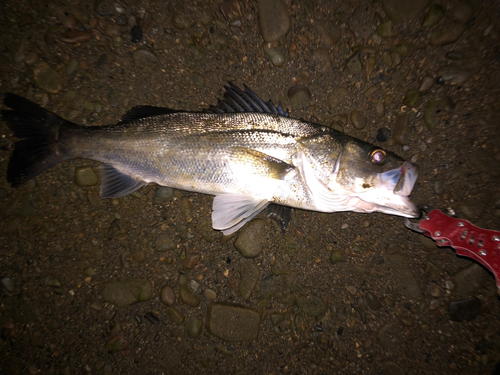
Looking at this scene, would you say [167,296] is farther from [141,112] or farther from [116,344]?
[141,112]

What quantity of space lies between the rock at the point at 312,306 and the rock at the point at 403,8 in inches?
119

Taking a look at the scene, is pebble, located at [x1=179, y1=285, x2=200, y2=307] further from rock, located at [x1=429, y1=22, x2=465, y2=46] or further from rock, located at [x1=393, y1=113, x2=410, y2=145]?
rock, located at [x1=429, y1=22, x2=465, y2=46]

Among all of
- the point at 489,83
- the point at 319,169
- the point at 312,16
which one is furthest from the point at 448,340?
the point at 312,16

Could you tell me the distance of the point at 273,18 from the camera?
2471mm

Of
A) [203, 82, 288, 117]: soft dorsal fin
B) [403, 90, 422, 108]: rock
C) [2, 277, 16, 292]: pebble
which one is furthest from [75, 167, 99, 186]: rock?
[403, 90, 422, 108]: rock

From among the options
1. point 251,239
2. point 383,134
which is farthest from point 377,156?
point 251,239

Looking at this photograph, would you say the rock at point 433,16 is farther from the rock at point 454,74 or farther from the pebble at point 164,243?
the pebble at point 164,243

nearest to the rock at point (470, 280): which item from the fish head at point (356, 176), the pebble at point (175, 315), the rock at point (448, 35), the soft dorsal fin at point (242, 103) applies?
the fish head at point (356, 176)

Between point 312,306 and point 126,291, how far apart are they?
1.88m

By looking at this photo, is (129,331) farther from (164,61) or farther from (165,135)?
(164,61)

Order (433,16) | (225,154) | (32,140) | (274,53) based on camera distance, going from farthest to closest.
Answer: (274,53) < (433,16) < (32,140) < (225,154)

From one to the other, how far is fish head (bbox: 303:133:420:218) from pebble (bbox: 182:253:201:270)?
52.3 inches

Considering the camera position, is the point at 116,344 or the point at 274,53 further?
the point at 274,53

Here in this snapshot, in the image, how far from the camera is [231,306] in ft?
7.72
